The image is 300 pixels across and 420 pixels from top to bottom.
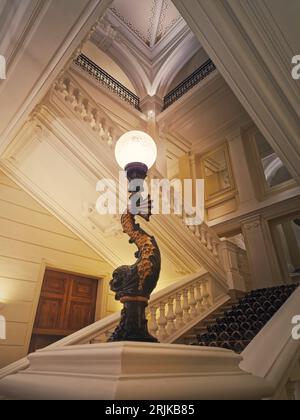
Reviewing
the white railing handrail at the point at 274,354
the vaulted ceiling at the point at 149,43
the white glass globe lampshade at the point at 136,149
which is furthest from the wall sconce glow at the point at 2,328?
the vaulted ceiling at the point at 149,43

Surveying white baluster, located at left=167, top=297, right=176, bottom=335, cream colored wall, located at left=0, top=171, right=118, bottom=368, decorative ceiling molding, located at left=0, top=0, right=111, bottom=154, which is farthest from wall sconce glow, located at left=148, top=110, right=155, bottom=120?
white baluster, located at left=167, top=297, right=176, bottom=335

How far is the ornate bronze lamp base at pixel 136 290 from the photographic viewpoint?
1246 mm

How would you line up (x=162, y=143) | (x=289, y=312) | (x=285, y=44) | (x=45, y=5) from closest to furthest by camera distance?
1. (x=289, y=312)
2. (x=45, y=5)
3. (x=285, y=44)
4. (x=162, y=143)

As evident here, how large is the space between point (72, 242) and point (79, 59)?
232 inches

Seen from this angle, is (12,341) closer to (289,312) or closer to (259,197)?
(289,312)

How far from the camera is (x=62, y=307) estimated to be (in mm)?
4914

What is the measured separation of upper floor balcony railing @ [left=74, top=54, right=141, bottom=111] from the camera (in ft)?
26.3

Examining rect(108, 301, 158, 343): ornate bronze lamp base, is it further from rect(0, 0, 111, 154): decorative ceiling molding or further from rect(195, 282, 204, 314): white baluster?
rect(195, 282, 204, 314): white baluster

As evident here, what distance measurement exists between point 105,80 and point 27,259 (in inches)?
252

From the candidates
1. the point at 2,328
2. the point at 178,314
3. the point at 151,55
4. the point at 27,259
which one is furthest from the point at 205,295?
the point at 151,55

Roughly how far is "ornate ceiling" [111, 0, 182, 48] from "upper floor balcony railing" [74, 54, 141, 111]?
2.30m

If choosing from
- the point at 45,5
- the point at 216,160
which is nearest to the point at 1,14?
the point at 45,5

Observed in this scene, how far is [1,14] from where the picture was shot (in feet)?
9.18

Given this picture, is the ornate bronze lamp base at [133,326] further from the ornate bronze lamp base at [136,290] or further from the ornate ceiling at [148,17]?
the ornate ceiling at [148,17]
